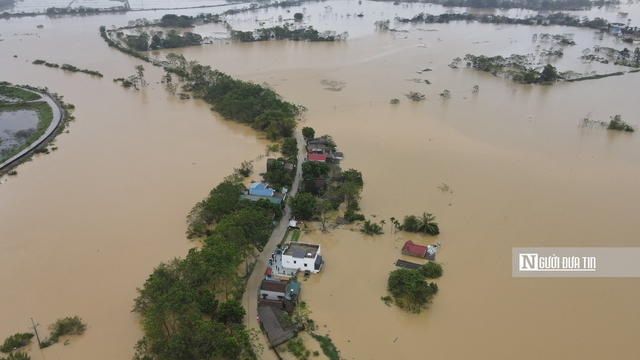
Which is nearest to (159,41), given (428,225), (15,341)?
(15,341)

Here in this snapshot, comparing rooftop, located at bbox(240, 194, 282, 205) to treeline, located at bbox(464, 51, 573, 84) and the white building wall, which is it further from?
treeline, located at bbox(464, 51, 573, 84)

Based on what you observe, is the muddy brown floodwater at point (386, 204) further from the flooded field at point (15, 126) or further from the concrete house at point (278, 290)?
the flooded field at point (15, 126)

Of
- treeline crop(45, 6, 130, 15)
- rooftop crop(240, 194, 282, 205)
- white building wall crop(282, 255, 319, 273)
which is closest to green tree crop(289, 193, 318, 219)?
rooftop crop(240, 194, 282, 205)

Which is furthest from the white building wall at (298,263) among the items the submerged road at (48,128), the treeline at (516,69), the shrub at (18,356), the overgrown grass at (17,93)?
the treeline at (516,69)

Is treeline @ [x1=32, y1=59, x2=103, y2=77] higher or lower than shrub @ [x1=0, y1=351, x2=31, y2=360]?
higher

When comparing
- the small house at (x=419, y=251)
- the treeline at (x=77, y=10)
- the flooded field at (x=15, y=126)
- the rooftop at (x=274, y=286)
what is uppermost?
the treeline at (x=77, y=10)

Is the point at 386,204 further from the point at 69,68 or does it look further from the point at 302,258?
the point at 69,68
